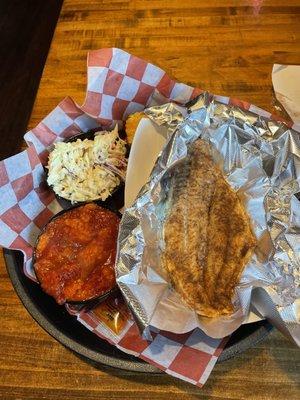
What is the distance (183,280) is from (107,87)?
1.99 feet

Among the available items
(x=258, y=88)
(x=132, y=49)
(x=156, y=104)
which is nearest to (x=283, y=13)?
(x=258, y=88)

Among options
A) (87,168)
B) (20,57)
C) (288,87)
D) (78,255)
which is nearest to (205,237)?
(78,255)

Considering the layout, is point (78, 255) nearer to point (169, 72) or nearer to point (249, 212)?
point (249, 212)

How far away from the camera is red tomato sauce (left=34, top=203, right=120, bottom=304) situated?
99cm

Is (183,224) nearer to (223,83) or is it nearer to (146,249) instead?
(146,249)

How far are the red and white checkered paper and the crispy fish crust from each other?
11 cm

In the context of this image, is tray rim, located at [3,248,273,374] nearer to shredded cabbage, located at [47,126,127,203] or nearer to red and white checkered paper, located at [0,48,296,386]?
red and white checkered paper, located at [0,48,296,386]

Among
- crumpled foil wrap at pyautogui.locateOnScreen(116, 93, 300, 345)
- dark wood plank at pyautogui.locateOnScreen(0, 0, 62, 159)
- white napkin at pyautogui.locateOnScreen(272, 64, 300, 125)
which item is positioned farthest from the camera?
dark wood plank at pyautogui.locateOnScreen(0, 0, 62, 159)

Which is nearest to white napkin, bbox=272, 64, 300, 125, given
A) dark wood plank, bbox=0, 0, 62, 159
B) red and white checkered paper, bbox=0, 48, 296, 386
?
red and white checkered paper, bbox=0, 48, 296, 386

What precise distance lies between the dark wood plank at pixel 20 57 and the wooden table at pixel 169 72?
36.3 inches

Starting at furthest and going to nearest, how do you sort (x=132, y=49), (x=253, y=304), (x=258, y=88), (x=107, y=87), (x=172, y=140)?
(x=132, y=49) → (x=258, y=88) → (x=107, y=87) → (x=172, y=140) → (x=253, y=304)

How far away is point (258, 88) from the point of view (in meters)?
1.44

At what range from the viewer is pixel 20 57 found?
275cm

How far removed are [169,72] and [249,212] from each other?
0.71m
